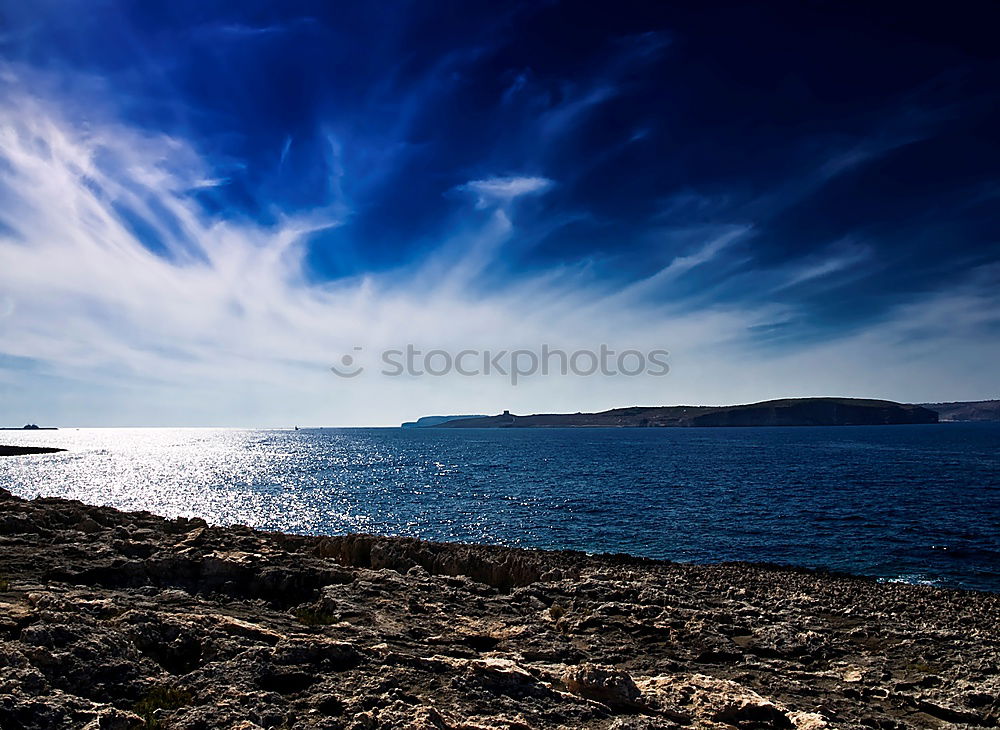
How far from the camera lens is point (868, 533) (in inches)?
1853

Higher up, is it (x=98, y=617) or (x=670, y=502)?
(x=98, y=617)

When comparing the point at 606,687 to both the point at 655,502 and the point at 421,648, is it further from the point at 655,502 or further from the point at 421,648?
the point at 655,502

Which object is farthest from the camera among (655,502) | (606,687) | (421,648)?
(655,502)

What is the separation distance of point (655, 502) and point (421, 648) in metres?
57.3

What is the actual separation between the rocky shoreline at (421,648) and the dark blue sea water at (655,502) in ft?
67.7

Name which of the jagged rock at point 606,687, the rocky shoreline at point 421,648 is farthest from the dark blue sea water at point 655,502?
the jagged rock at point 606,687

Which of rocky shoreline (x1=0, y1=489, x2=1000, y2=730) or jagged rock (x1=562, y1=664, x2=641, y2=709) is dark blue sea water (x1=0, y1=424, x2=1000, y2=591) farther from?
jagged rock (x1=562, y1=664, x2=641, y2=709)

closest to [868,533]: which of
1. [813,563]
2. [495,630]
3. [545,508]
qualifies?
[813,563]

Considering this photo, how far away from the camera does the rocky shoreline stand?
30.2 feet

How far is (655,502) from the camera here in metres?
65.6

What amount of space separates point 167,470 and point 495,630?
147249mm

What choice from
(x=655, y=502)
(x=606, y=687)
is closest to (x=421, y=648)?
(x=606, y=687)

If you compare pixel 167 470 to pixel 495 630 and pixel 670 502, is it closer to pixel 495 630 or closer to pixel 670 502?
pixel 670 502

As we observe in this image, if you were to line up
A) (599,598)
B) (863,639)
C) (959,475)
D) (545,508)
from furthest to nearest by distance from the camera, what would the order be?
(959,475) → (545,508) → (599,598) → (863,639)
